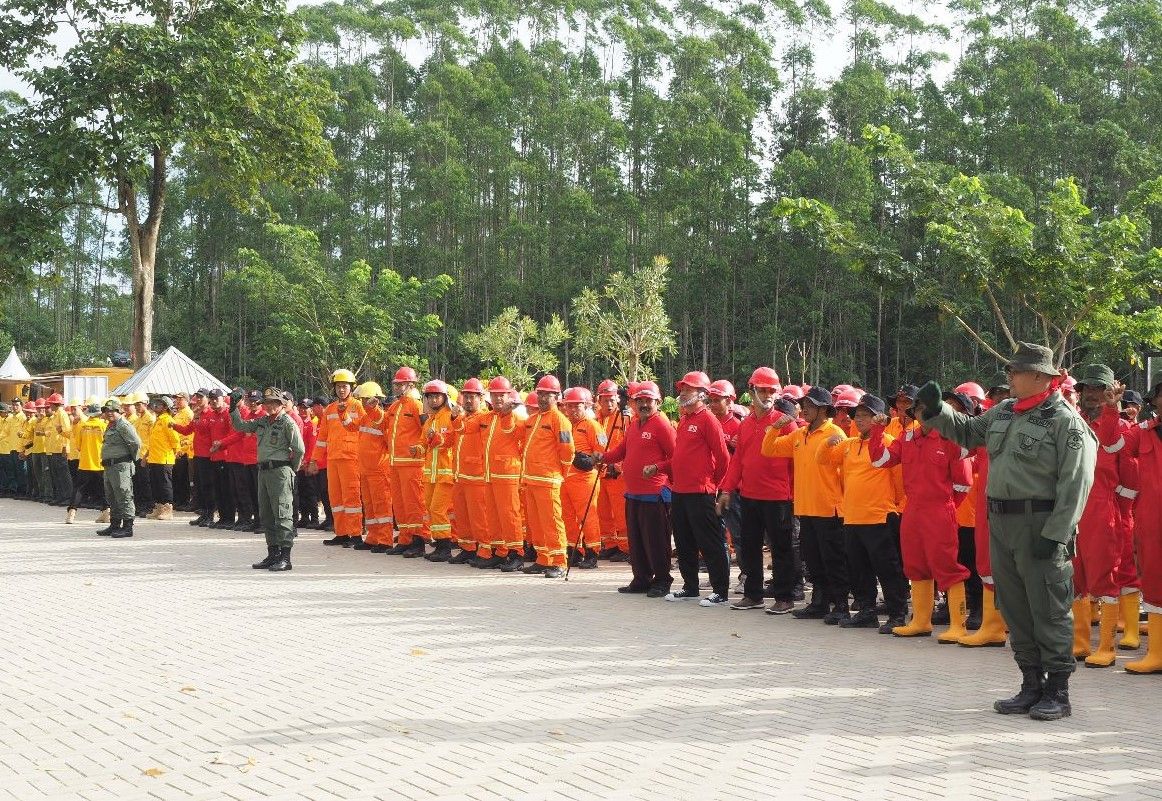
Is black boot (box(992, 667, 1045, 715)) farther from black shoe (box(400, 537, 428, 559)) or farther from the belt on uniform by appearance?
black shoe (box(400, 537, 428, 559))

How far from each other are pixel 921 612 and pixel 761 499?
74.7 inches

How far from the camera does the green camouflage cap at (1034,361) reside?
6867mm

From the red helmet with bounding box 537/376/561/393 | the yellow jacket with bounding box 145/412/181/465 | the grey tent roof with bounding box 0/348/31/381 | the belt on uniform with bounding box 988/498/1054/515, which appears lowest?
the belt on uniform with bounding box 988/498/1054/515

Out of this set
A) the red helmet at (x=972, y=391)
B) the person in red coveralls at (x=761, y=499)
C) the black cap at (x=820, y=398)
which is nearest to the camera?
the red helmet at (x=972, y=391)

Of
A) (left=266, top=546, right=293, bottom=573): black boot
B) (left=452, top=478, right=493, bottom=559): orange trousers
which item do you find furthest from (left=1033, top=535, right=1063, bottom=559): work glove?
(left=266, top=546, right=293, bottom=573): black boot

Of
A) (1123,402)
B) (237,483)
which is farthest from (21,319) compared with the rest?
(1123,402)

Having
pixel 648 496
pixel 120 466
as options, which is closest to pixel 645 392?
pixel 648 496

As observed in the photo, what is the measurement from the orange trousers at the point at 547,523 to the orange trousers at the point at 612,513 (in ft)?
5.95

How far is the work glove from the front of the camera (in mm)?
6680

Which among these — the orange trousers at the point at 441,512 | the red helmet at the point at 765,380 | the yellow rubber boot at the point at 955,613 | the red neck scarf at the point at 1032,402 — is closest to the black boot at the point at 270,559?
the orange trousers at the point at 441,512

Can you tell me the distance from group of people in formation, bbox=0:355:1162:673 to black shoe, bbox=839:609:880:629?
0.5 inches

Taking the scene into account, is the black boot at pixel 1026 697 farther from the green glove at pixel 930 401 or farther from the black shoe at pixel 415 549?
the black shoe at pixel 415 549

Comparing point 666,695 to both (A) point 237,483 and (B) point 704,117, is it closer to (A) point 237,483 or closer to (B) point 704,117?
(A) point 237,483

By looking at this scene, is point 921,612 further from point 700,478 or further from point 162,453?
point 162,453
